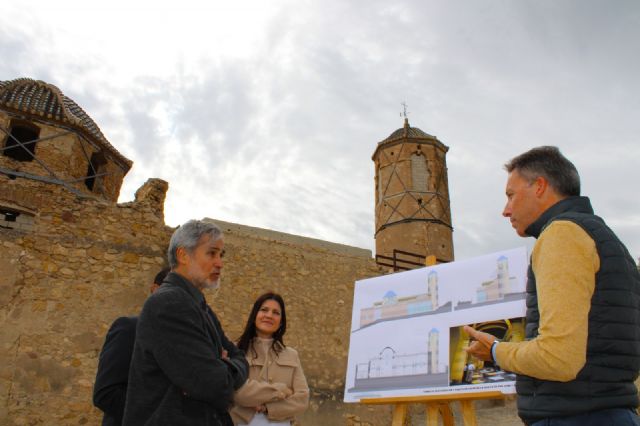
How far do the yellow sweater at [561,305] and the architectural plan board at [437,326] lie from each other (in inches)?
92.2

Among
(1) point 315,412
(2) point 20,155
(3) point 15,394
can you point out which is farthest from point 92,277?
(2) point 20,155

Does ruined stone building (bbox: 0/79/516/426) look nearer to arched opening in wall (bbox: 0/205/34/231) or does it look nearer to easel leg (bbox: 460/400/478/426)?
arched opening in wall (bbox: 0/205/34/231)

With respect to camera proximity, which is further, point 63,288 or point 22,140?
point 22,140

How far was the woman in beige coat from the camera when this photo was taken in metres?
2.96

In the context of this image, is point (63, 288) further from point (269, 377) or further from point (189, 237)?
point (189, 237)

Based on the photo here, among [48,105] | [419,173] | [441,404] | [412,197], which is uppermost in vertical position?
[419,173]

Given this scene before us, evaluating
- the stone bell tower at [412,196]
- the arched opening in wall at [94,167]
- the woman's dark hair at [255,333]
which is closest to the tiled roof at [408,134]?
the stone bell tower at [412,196]

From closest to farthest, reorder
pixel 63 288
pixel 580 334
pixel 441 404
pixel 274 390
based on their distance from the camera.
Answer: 1. pixel 580 334
2. pixel 274 390
3. pixel 441 404
4. pixel 63 288

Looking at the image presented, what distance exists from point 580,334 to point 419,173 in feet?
58.9

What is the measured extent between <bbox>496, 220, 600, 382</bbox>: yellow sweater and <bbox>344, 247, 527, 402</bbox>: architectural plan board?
2.34 m

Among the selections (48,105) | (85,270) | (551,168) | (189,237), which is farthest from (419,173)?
(551,168)

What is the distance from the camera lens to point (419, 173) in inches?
761

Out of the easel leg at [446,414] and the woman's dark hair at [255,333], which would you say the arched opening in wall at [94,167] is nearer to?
the woman's dark hair at [255,333]

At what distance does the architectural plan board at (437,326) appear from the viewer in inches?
172
